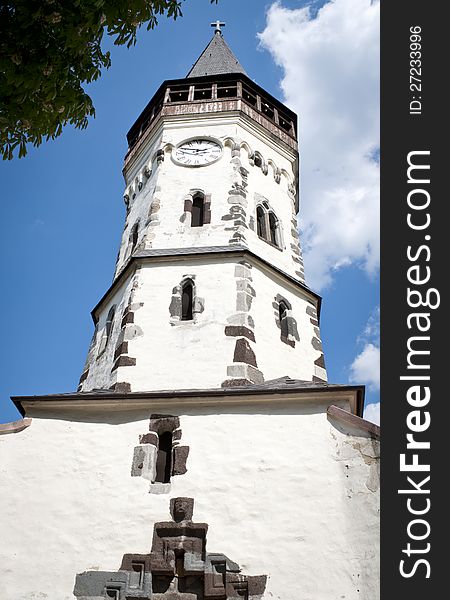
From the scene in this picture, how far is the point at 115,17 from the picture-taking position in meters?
5.77

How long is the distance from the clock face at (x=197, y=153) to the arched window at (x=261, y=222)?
5.63 ft

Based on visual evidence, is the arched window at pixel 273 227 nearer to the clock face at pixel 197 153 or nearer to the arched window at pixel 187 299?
the clock face at pixel 197 153

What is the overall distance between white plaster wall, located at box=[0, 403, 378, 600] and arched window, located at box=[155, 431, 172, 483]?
27 centimetres

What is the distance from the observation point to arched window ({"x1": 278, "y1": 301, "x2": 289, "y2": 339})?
12430mm

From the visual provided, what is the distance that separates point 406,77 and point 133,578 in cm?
697

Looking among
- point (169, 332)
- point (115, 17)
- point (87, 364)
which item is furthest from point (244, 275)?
point (115, 17)

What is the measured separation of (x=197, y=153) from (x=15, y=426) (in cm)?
841

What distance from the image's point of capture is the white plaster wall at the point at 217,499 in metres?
7.70

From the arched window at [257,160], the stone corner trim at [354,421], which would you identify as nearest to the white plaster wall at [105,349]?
the stone corner trim at [354,421]

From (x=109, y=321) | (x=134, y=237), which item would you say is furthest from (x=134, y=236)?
(x=109, y=321)

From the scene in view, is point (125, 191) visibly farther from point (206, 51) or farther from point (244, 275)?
point (206, 51)

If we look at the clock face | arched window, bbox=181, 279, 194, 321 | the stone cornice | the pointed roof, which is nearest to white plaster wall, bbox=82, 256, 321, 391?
arched window, bbox=181, 279, 194, 321

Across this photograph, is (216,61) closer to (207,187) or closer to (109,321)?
(207,187)

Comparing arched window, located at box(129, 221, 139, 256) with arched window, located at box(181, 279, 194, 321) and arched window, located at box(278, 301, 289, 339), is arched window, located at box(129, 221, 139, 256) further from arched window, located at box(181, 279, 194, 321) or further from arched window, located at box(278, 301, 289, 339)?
arched window, located at box(278, 301, 289, 339)
